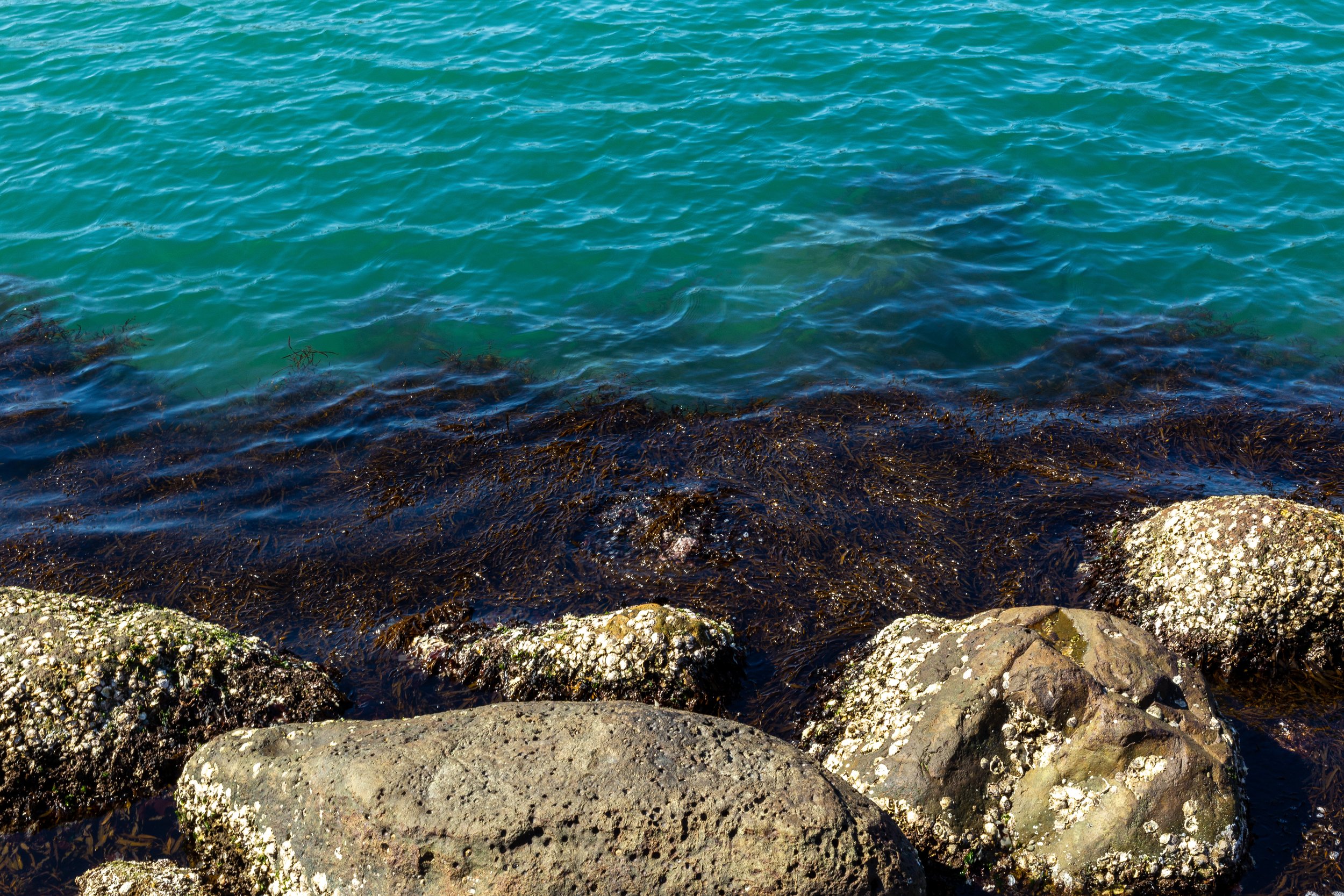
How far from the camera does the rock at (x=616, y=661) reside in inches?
318

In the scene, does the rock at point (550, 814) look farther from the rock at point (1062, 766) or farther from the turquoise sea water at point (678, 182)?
the turquoise sea water at point (678, 182)

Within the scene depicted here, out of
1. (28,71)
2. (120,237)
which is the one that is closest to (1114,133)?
(120,237)

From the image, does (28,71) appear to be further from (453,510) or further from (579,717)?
(579,717)

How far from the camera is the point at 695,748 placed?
6094 millimetres

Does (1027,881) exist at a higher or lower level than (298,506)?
lower

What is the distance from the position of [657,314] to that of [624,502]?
4.85 m

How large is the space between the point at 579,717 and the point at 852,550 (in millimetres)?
4542

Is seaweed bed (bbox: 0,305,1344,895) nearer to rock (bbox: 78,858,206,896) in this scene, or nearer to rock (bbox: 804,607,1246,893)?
rock (bbox: 78,858,206,896)

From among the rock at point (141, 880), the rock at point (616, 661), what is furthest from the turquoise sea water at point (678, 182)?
the rock at point (141, 880)

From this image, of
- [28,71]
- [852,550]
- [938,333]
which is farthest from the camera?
[28,71]

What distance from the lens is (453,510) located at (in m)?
10.9

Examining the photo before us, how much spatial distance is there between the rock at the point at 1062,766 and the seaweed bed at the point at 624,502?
28.1 inches

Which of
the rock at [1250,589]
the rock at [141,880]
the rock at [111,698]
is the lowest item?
the rock at [1250,589]

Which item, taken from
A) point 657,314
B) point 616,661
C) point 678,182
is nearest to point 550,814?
point 616,661
